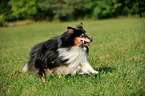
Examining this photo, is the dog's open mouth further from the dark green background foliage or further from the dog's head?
the dark green background foliage

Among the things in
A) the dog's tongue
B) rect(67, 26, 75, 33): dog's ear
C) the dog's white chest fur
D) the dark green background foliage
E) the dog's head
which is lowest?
the dog's white chest fur

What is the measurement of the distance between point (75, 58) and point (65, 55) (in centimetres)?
24

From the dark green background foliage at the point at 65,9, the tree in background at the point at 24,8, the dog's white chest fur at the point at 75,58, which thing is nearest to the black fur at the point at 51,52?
the dog's white chest fur at the point at 75,58

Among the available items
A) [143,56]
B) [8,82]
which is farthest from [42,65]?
[143,56]

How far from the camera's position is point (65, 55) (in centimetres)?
327

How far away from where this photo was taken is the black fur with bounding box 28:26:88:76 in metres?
3.25

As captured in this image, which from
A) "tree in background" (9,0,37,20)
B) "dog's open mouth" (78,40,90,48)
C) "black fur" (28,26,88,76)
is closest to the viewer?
"dog's open mouth" (78,40,90,48)

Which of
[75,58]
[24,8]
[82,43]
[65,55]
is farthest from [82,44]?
[24,8]

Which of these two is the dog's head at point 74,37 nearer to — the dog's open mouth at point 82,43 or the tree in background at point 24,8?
the dog's open mouth at point 82,43

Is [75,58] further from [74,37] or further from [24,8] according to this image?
[24,8]

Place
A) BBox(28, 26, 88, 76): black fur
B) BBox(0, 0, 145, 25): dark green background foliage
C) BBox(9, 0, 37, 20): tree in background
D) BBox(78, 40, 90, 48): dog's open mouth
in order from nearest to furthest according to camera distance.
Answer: BBox(78, 40, 90, 48): dog's open mouth < BBox(28, 26, 88, 76): black fur < BBox(9, 0, 37, 20): tree in background < BBox(0, 0, 145, 25): dark green background foliage

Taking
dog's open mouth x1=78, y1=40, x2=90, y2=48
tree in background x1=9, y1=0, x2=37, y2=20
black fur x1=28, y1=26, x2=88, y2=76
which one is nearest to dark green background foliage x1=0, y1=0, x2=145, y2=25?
tree in background x1=9, y1=0, x2=37, y2=20

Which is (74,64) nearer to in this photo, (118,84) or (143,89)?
(118,84)

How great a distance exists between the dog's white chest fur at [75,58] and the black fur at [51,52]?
0.10 metres
